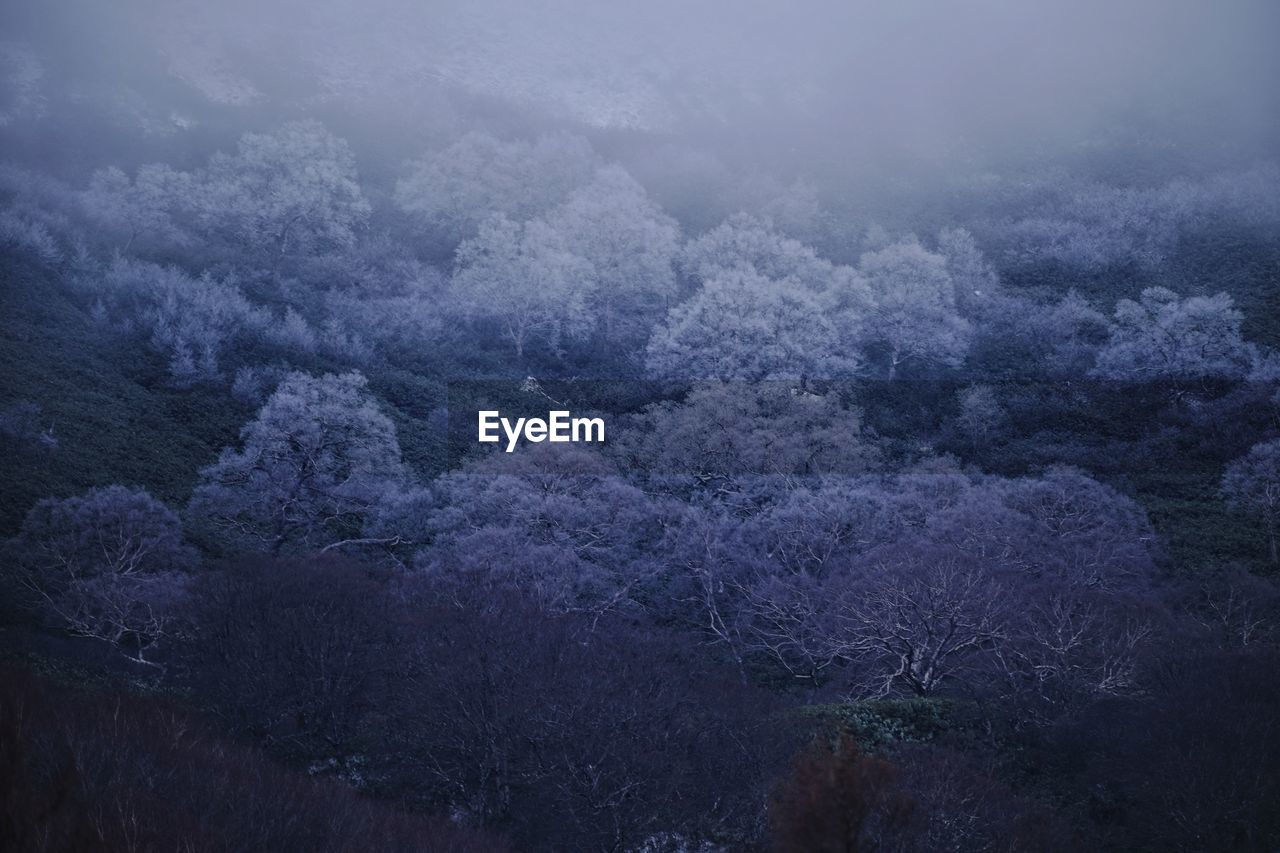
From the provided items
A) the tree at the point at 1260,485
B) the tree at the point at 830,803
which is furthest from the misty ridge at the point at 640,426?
the tree at the point at 1260,485

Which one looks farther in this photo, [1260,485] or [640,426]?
[640,426]

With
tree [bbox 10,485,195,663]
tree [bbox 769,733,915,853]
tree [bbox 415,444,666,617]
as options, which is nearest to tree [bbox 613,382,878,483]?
tree [bbox 415,444,666,617]

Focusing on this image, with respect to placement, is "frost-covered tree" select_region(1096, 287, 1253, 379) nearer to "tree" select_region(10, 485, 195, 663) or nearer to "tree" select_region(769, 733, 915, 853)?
"tree" select_region(769, 733, 915, 853)

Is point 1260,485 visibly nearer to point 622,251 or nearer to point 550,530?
point 550,530

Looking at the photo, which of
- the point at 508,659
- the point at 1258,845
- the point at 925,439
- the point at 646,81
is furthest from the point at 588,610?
the point at 646,81

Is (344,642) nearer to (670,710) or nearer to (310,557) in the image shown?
(310,557)

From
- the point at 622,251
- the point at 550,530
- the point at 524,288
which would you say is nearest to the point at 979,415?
the point at 622,251

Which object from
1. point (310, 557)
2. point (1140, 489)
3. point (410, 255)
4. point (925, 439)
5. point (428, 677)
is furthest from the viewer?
point (410, 255)
